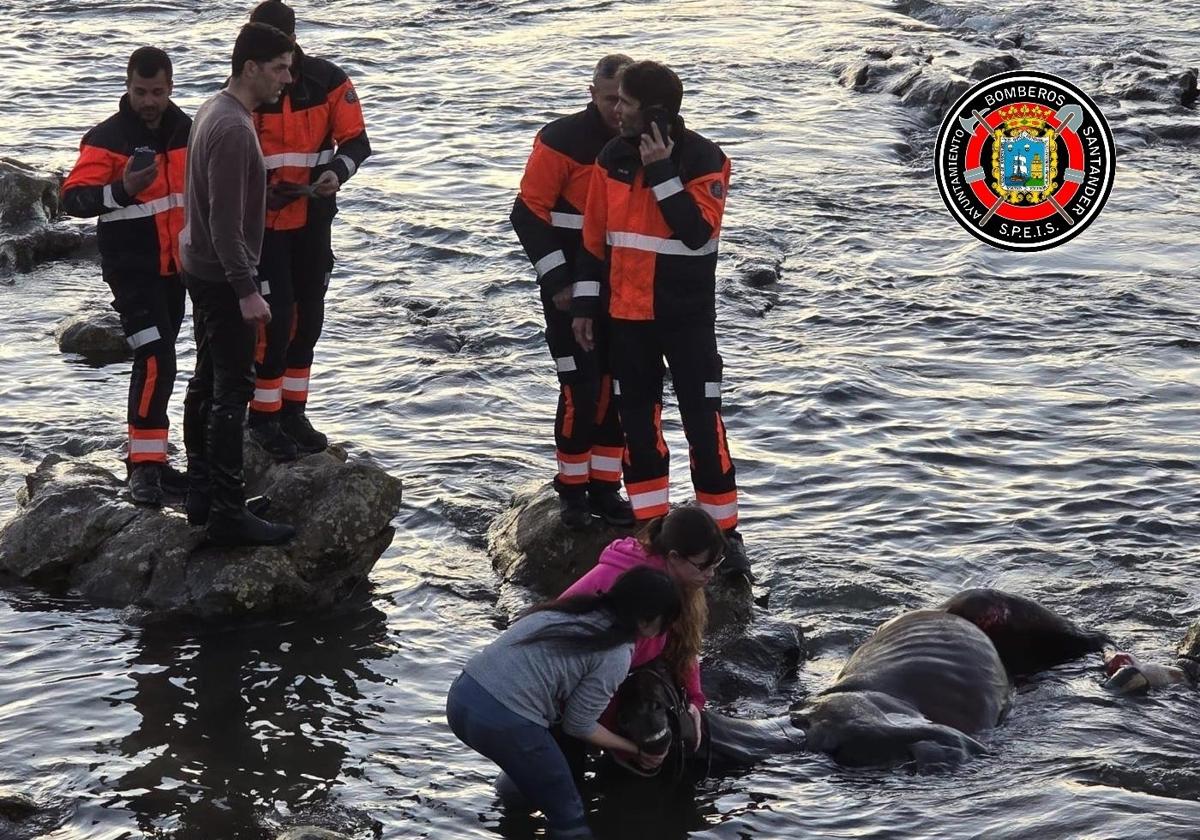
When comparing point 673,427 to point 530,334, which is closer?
point 673,427

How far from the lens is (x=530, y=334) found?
42.5 ft

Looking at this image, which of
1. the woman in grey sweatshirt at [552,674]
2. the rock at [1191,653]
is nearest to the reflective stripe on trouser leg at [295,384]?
the woman in grey sweatshirt at [552,674]

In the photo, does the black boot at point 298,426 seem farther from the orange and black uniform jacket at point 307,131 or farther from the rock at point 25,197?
the rock at point 25,197

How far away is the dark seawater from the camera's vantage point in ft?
21.9

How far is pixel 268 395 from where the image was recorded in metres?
8.75

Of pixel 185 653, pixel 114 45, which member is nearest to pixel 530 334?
pixel 185 653

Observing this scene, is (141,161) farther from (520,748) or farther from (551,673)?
(520,748)

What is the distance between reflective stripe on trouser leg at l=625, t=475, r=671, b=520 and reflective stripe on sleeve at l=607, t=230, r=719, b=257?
1166 millimetres

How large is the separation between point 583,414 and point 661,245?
1.17 m

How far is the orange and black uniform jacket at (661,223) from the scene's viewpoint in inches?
293

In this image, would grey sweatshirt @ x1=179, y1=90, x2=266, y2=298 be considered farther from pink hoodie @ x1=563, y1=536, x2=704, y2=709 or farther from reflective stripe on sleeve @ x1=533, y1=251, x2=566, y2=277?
pink hoodie @ x1=563, y1=536, x2=704, y2=709

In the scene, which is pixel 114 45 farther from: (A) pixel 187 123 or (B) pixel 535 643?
(B) pixel 535 643

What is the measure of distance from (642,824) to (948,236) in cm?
979

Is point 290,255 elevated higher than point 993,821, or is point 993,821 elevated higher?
point 290,255
